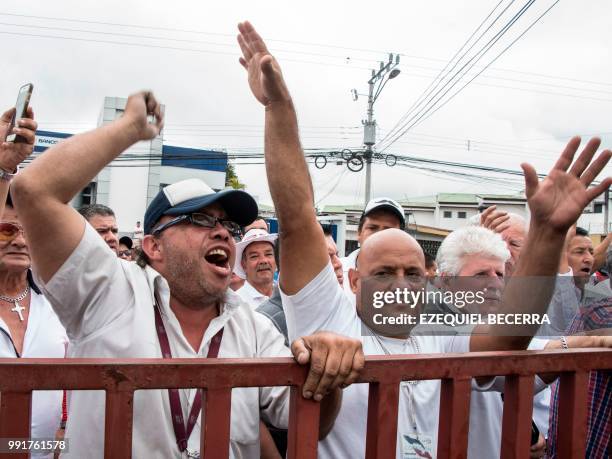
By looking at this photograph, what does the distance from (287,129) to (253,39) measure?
0.47 m

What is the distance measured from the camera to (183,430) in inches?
62.6

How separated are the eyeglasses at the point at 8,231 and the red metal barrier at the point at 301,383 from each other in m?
1.65

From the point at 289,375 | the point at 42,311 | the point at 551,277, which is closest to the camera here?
the point at 289,375

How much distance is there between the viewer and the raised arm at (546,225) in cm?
168

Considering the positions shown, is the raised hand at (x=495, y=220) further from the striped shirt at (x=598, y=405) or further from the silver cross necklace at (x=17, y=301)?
the silver cross necklace at (x=17, y=301)

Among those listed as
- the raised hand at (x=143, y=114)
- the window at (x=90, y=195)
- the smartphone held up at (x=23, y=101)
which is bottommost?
the raised hand at (x=143, y=114)

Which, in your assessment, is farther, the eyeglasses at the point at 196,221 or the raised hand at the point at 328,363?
the eyeglasses at the point at 196,221

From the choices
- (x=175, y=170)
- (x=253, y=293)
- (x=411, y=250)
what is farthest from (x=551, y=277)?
(x=175, y=170)

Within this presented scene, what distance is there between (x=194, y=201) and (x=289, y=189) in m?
0.53

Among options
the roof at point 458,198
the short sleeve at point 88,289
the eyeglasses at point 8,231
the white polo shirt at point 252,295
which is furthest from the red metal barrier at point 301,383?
the roof at point 458,198

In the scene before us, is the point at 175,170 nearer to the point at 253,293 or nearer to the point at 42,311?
the point at 253,293

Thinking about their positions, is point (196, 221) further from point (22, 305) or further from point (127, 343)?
point (22, 305)

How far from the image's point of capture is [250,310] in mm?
2021

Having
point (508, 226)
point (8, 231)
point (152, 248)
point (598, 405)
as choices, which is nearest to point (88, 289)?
point (152, 248)
